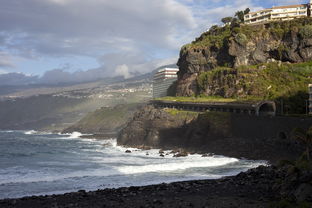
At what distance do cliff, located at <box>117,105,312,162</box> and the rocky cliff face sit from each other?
23.1m

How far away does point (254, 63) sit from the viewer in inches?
4060

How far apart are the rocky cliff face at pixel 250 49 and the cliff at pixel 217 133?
23.1 m

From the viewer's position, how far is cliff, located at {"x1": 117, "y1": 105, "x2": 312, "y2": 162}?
199ft

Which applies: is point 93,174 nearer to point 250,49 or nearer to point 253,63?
point 253,63

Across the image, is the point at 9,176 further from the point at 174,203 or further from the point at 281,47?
the point at 281,47

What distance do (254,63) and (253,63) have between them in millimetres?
280

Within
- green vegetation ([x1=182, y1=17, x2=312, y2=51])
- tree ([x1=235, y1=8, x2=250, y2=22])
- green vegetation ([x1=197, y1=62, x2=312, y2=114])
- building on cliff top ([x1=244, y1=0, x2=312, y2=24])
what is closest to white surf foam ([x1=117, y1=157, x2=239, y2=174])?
green vegetation ([x1=197, y1=62, x2=312, y2=114])

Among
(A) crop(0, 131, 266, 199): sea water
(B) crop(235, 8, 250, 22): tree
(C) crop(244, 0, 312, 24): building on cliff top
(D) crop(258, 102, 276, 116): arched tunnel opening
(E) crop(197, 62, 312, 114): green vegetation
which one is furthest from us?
(B) crop(235, 8, 250, 22): tree

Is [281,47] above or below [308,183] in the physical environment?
above

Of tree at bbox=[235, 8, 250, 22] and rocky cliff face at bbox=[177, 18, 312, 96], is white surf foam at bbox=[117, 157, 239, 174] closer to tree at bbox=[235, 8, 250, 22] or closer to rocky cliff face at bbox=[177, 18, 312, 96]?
rocky cliff face at bbox=[177, 18, 312, 96]

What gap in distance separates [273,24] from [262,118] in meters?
52.4

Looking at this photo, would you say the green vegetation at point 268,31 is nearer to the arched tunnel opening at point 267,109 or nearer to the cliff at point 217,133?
the arched tunnel opening at point 267,109

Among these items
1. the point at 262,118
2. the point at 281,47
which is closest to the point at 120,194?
the point at 262,118

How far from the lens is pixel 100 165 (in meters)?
57.0
